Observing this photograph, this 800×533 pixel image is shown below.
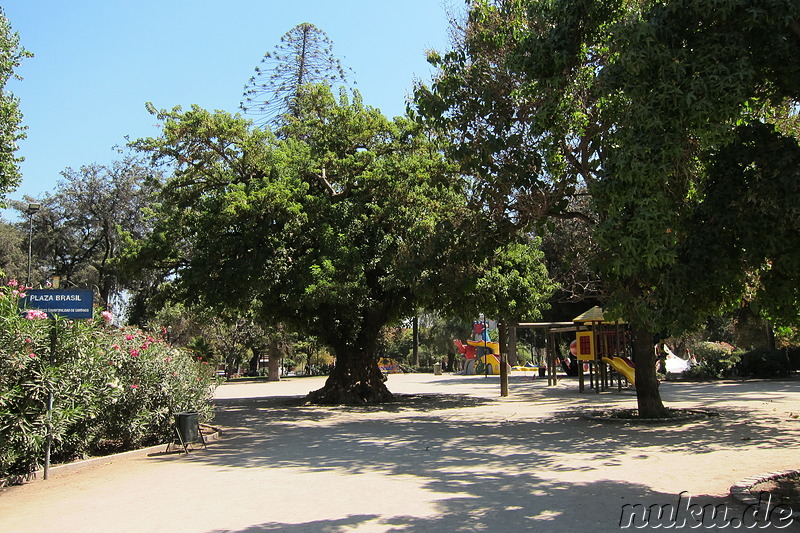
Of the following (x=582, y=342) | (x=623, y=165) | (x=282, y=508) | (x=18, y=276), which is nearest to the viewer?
(x=623, y=165)

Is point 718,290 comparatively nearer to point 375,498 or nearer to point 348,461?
point 375,498

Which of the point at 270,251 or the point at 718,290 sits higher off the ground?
the point at 270,251

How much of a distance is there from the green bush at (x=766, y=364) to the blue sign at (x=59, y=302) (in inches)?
1144

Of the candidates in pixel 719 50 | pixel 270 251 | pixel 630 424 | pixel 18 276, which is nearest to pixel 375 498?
pixel 719 50

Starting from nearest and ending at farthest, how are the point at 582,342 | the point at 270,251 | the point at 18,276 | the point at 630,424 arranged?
the point at 630,424 < the point at 270,251 < the point at 582,342 < the point at 18,276

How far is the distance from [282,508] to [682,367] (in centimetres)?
3521

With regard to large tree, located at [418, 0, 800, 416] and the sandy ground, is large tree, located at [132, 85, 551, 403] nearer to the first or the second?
the sandy ground

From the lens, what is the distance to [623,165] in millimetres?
6301

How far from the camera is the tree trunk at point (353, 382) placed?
22.1m

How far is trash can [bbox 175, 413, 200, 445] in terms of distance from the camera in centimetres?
1147

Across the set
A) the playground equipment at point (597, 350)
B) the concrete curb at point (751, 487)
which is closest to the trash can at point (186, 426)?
the concrete curb at point (751, 487)

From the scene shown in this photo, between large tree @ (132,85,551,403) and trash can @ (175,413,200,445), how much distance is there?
5.94m

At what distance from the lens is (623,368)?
77.9 feet

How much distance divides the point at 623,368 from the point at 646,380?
894 centimetres
